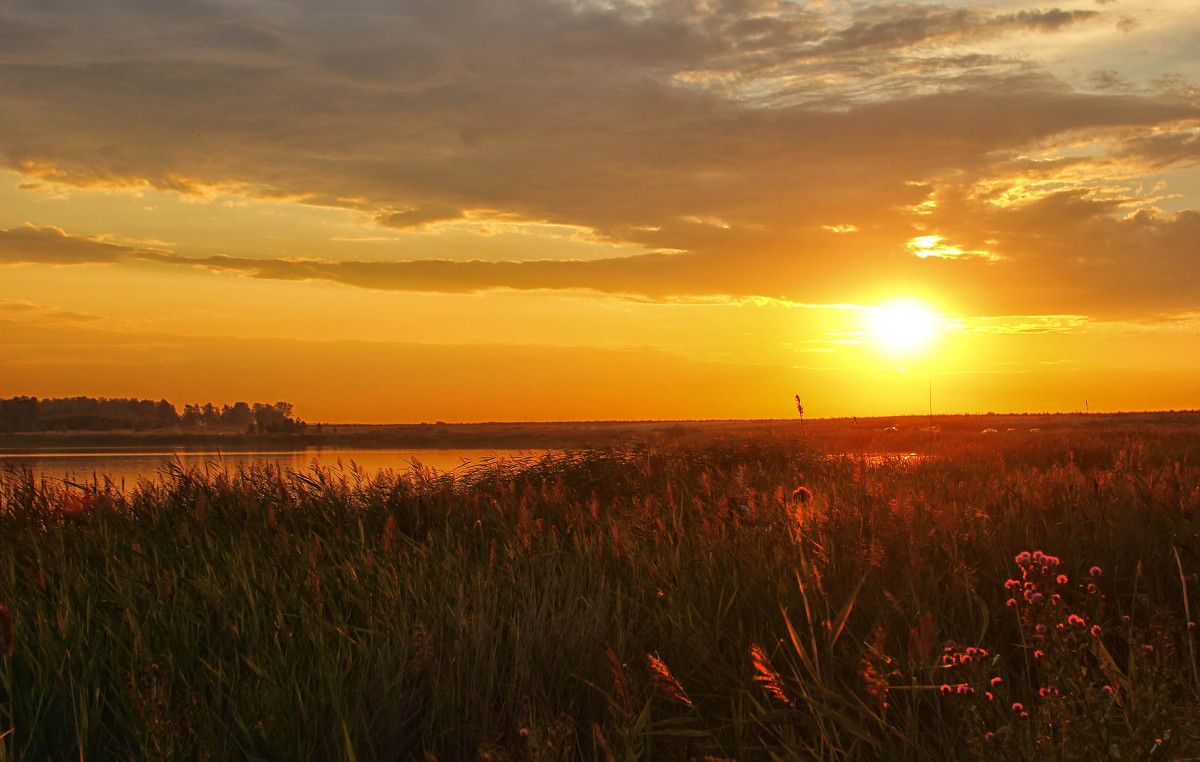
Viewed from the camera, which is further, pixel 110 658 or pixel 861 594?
pixel 861 594

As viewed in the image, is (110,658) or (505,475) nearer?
(110,658)

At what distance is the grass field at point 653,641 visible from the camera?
2.75 m

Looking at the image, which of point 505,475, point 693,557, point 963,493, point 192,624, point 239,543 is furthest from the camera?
point 505,475

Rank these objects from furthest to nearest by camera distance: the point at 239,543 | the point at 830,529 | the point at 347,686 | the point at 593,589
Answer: the point at 239,543
the point at 830,529
the point at 593,589
the point at 347,686

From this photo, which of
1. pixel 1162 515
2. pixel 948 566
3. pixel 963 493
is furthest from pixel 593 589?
pixel 963 493

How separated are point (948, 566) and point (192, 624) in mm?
4273

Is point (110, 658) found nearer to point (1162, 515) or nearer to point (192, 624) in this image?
point (192, 624)

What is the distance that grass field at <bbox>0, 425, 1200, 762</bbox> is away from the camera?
2.75 meters

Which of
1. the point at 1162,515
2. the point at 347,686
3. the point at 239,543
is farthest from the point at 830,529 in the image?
the point at 239,543

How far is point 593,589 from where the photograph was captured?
15.8 ft

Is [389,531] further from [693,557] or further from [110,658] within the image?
[693,557]

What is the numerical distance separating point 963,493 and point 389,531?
5.96m

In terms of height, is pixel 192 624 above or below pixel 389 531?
below

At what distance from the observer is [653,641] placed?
4.11 meters
